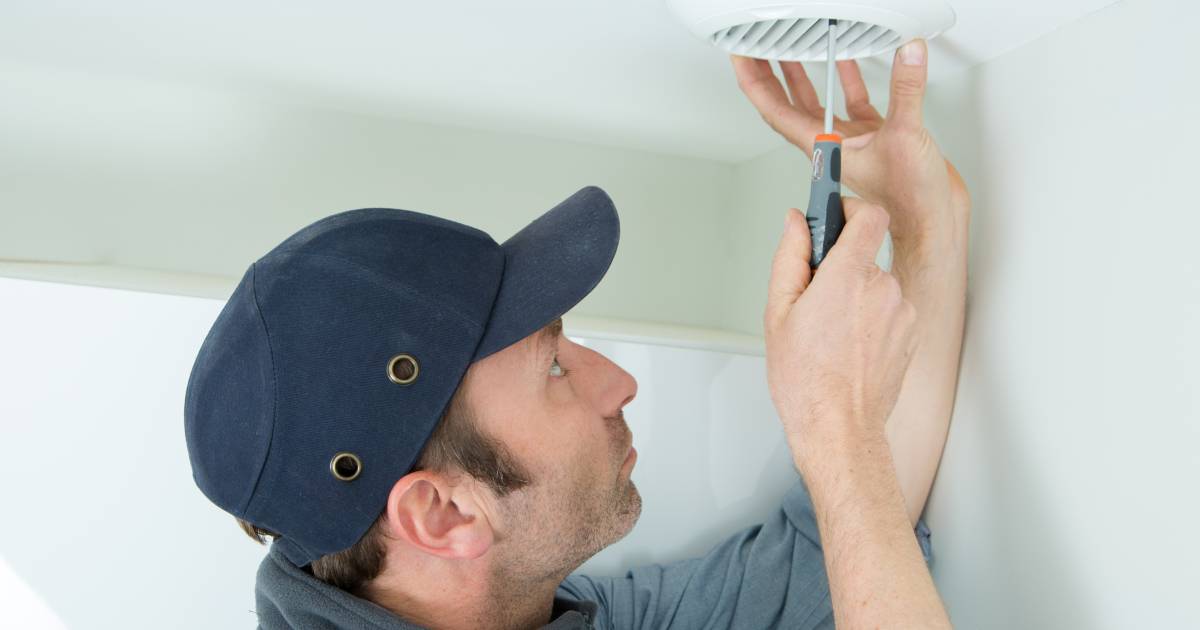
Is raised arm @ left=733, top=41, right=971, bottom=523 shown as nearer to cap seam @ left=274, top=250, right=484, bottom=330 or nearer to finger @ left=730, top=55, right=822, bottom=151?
finger @ left=730, top=55, right=822, bottom=151

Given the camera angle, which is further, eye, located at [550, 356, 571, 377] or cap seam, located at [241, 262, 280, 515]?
eye, located at [550, 356, 571, 377]

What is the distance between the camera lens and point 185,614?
1056 mm

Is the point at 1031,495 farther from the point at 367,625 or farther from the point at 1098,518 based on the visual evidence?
the point at 367,625

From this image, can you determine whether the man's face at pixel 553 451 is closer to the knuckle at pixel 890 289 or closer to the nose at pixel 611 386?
the nose at pixel 611 386

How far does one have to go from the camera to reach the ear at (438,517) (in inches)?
33.8

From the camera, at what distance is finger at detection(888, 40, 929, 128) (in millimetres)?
850

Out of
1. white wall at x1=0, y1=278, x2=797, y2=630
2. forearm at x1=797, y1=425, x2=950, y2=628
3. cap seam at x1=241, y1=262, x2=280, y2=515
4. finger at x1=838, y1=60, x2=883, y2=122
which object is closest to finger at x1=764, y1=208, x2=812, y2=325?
forearm at x1=797, y1=425, x2=950, y2=628

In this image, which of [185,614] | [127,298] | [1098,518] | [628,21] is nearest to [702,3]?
[628,21]

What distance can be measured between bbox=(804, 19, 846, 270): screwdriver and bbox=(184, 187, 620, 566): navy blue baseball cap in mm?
232

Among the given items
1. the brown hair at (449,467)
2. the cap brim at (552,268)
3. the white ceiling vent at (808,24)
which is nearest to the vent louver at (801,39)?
the white ceiling vent at (808,24)

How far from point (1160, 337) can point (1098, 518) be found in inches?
6.6

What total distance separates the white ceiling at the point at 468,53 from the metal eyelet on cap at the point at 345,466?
45cm

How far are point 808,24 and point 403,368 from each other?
493 millimetres

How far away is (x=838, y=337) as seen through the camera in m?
0.80
